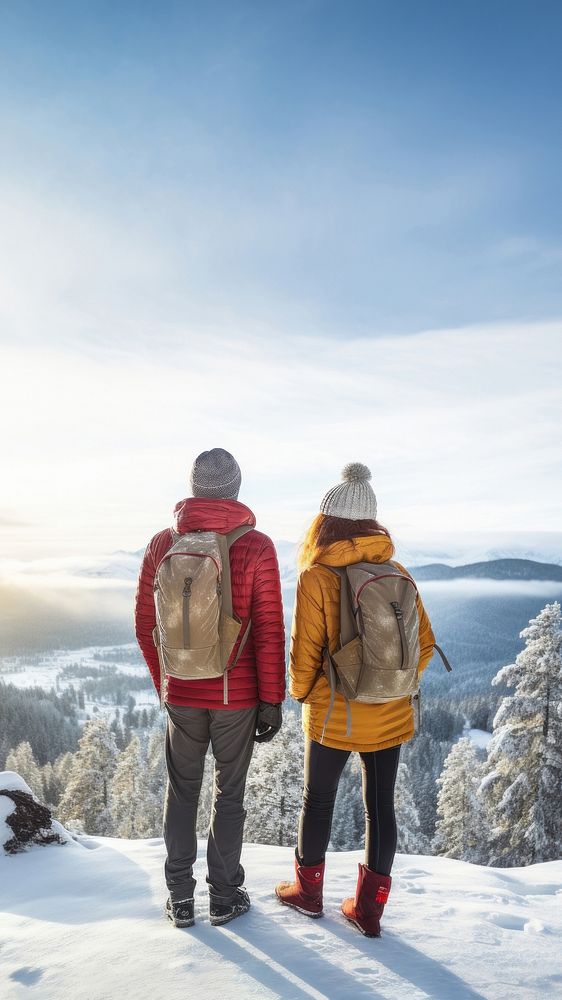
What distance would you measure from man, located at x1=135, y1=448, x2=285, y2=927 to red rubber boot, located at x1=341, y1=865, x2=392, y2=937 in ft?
2.92

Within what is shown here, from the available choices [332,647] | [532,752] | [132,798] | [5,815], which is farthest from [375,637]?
[132,798]

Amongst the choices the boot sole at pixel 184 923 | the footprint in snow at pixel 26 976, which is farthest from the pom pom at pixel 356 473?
the footprint in snow at pixel 26 976

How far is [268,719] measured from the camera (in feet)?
12.5

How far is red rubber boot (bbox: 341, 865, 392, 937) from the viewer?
3719mm

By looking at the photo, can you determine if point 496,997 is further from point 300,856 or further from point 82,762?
point 82,762

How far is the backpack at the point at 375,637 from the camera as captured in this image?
3.47 meters

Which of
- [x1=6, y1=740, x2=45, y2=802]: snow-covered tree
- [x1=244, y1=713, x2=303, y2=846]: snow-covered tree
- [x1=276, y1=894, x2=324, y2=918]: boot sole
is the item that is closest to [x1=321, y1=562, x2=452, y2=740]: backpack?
[x1=276, y1=894, x2=324, y2=918]: boot sole

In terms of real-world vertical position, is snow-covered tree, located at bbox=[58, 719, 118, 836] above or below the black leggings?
below

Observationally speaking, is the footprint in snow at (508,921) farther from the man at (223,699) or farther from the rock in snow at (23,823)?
the rock in snow at (23,823)

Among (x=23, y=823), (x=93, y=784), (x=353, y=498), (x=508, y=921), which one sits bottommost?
(x=93, y=784)

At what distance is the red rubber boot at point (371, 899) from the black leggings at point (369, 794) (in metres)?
0.06

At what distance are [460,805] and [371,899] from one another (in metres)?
23.0

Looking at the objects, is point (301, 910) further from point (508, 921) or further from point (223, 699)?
point (223, 699)

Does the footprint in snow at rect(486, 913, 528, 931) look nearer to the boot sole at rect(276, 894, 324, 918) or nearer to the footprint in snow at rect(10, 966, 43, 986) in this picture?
the boot sole at rect(276, 894, 324, 918)
